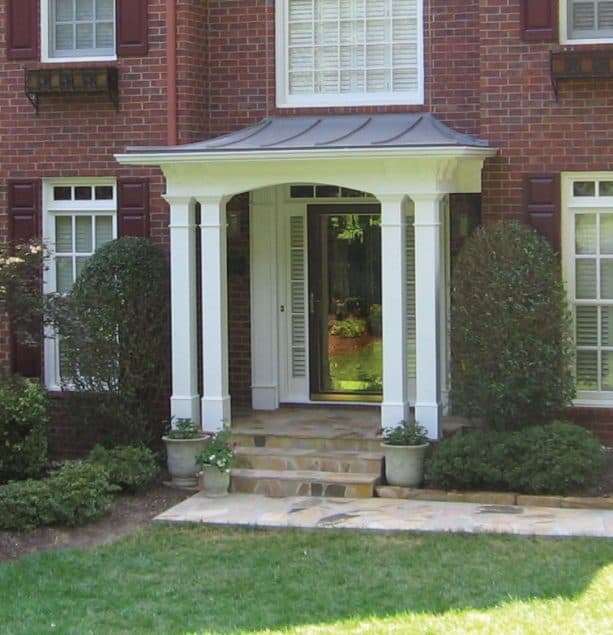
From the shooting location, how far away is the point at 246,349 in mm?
13039

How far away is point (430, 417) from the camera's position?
11.0m

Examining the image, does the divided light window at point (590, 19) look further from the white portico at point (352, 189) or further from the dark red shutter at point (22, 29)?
the dark red shutter at point (22, 29)

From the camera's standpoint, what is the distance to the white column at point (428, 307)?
1097cm

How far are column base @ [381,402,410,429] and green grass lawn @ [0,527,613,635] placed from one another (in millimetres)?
1754

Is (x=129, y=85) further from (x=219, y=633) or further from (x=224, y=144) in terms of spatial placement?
(x=219, y=633)

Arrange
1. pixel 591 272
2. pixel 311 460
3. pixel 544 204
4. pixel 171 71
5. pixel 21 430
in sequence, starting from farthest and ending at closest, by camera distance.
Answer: pixel 171 71, pixel 591 272, pixel 544 204, pixel 21 430, pixel 311 460

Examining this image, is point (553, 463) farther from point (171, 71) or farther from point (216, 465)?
point (171, 71)

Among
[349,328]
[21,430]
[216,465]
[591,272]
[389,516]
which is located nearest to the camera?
[389,516]

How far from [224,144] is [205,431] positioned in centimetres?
255

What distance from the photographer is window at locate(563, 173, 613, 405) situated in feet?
38.3

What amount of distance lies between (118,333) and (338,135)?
2.63m

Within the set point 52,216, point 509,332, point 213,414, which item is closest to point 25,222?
point 52,216

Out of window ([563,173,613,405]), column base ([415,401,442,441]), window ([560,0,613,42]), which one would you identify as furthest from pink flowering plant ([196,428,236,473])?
window ([560,0,613,42])

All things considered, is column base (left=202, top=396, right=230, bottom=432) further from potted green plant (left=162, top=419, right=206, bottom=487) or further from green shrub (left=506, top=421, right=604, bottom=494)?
green shrub (left=506, top=421, right=604, bottom=494)
